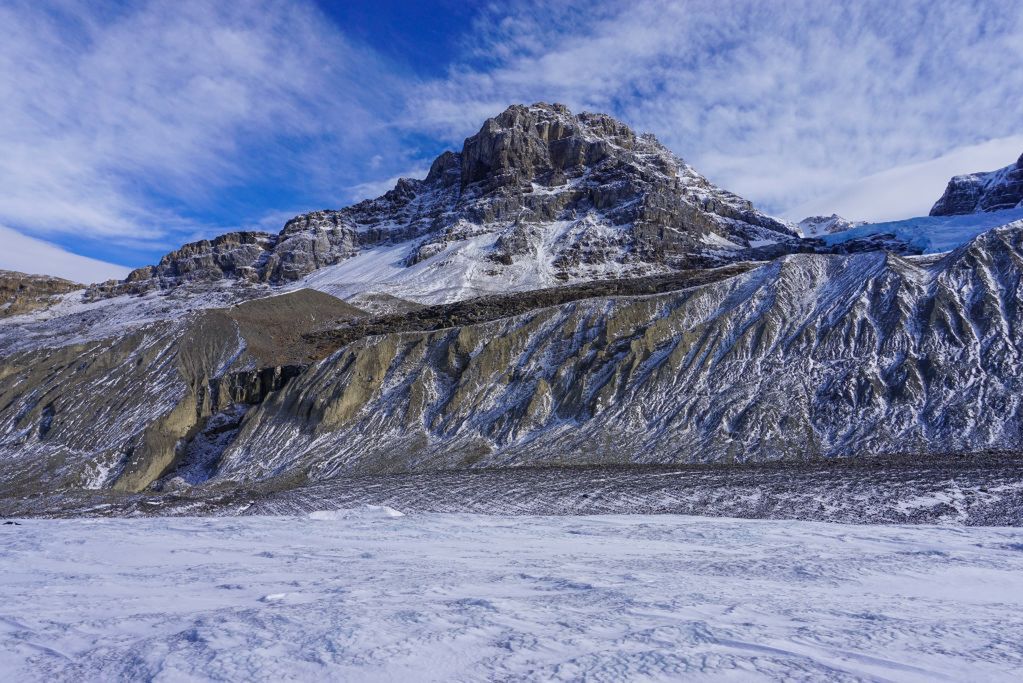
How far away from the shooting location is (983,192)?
5615 inches

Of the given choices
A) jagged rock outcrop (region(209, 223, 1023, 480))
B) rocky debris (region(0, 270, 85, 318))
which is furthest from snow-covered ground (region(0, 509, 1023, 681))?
rocky debris (region(0, 270, 85, 318))

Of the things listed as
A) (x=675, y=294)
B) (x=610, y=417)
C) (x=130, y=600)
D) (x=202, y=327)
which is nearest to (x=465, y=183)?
(x=202, y=327)

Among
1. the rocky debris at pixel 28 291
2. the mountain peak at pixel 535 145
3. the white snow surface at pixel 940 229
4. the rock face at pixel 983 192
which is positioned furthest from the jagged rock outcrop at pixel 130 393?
the rock face at pixel 983 192

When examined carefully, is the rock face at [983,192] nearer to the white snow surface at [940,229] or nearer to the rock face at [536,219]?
the white snow surface at [940,229]

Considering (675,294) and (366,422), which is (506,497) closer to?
(366,422)

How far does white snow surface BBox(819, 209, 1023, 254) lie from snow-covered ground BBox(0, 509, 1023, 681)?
104904mm

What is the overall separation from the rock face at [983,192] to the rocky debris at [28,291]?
181548 millimetres

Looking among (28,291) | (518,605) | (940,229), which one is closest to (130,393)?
(518,605)

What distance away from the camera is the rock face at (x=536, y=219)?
11888cm

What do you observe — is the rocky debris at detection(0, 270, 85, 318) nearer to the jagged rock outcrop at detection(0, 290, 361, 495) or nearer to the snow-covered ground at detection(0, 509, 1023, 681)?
the jagged rock outcrop at detection(0, 290, 361, 495)

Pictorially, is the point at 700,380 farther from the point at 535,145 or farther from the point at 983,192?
the point at 983,192

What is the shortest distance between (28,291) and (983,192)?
666 ft

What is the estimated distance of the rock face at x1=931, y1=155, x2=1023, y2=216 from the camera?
133 meters

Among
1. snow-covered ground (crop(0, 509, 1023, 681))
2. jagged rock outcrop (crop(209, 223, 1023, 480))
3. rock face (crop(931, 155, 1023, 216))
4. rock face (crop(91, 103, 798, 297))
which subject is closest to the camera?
snow-covered ground (crop(0, 509, 1023, 681))
